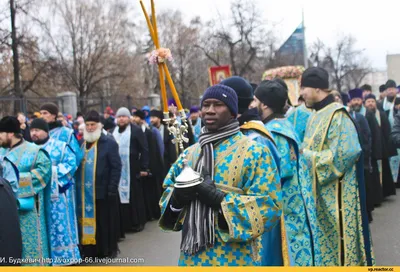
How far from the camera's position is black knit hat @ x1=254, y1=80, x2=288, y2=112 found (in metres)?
4.57

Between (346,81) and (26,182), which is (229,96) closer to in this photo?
(26,182)

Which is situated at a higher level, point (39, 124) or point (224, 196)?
point (39, 124)

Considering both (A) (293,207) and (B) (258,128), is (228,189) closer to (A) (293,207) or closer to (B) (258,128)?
(B) (258,128)

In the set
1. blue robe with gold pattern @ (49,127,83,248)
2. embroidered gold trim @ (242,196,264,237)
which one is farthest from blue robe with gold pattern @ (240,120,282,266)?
blue robe with gold pattern @ (49,127,83,248)

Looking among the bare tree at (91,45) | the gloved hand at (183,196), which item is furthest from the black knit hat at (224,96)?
the bare tree at (91,45)

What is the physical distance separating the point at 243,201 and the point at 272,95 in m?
1.90

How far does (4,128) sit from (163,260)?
2.70 m

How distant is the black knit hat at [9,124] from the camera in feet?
18.6

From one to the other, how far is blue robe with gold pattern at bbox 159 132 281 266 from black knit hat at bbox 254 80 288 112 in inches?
63.3

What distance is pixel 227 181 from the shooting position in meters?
2.97

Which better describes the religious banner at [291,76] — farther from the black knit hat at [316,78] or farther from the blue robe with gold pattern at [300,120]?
the black knit hat at [316,78]

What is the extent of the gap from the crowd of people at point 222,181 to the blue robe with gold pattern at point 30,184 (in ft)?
0.04

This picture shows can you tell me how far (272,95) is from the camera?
15.0 ft

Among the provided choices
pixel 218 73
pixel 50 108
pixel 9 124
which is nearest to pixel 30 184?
pixel 9 124
